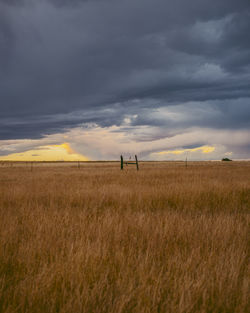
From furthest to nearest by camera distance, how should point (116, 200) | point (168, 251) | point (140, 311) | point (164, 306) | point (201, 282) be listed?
point (116, 200)
point (168, 251)
point (201, 282)
point (164, 306)
point (140, 311)

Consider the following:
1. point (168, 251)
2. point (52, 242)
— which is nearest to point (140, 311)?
point (168, 251)

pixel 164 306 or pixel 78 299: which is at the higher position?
pixel 78 299

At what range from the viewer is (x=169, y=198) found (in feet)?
24.8

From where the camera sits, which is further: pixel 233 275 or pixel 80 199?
pixel 80 199

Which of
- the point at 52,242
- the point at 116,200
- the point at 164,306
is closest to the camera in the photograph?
the point at 164,306

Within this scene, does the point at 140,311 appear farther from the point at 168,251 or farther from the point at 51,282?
the point at 168,251

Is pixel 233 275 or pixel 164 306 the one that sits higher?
pixel 233 275

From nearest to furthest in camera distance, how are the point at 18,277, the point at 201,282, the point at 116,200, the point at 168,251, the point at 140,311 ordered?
1. the point at 140,311
2. the point at 201,282
3. the point at 18,277
4. the point at 168,251
5. the point at 116,200

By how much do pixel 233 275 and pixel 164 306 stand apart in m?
0.85

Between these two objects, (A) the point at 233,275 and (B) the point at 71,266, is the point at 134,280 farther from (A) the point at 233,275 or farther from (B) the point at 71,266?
(A) the point at 233,275

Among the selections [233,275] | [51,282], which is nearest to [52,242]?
[51,282]

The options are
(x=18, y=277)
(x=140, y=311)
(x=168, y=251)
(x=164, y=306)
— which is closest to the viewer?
(x=140, y=311)

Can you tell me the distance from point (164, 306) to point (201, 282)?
455 mm

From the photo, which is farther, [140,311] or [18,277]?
[18,277]
